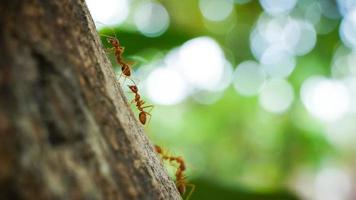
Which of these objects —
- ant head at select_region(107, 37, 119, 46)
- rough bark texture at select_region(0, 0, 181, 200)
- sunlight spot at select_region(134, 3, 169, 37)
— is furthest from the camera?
sunlight spot at select_region(134, 3, 169, 37)

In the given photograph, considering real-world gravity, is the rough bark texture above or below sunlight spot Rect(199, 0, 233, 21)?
below

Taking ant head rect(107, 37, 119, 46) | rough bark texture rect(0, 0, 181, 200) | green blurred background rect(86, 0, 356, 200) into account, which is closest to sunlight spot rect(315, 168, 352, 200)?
green blurred background rect(86, 0, 356, 200)

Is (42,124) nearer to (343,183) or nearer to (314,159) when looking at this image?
(314,159)

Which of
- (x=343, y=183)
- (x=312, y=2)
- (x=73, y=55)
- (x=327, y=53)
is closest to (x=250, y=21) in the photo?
(x=327, y=53)

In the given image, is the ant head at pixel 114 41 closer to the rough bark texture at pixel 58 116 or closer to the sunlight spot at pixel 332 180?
the rough bark texture at pixel 58 116

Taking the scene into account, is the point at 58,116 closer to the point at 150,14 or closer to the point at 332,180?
the point at 150,14

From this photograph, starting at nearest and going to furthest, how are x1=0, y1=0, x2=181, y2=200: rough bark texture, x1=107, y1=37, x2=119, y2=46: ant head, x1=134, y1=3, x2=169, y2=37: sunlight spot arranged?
x1=0, y1=0, x2=181, y2=200: rough bark texture → x1=107, y1=37, x2=119, y2=46: ant head → x1=134, y1=3, x2=169, y2=37: sunlight spot

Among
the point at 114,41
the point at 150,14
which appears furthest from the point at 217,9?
the point at 114,41

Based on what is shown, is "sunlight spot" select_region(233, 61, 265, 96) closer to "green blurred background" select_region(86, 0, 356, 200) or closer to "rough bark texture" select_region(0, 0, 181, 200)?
"green blurred background" select_region(86, 0, 356, 200)

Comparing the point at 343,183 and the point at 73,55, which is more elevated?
the point at 343,183
